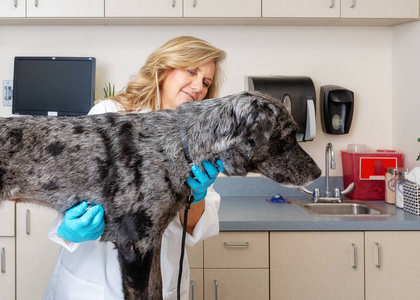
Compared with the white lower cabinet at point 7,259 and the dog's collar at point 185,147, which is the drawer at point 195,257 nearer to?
the white lower cabinet at point 7,259

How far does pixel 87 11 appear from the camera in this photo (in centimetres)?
307

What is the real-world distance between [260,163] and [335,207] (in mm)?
1952

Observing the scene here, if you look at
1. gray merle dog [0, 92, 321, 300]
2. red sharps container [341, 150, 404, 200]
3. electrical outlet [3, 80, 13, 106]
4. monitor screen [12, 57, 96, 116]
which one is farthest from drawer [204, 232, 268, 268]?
electrical outlet [3, 80, 13, 106]

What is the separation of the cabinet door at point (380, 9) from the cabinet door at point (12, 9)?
2.18m

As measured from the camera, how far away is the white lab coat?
1.73 meters

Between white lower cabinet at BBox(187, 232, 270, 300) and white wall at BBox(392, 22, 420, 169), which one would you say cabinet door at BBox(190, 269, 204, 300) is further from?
white wall at BBox(392, 22, 420, 169)

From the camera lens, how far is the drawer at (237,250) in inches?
102

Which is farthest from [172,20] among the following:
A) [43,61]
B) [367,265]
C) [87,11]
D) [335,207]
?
[367,265]

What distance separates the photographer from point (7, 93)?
3406mm

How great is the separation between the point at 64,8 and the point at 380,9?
2.16 metres

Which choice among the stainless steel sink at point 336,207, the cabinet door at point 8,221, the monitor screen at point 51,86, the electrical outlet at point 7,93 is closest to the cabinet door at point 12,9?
the monitor screen at point 51,86

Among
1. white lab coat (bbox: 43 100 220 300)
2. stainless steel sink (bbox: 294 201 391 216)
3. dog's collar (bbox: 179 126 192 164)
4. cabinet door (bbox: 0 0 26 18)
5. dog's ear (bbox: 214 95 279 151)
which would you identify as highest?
cabinet door (bbox: 0 0 26 18)

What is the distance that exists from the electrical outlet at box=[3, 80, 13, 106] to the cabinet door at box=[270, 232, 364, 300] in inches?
87.1

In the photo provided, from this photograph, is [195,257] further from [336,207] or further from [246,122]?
[246,122]
